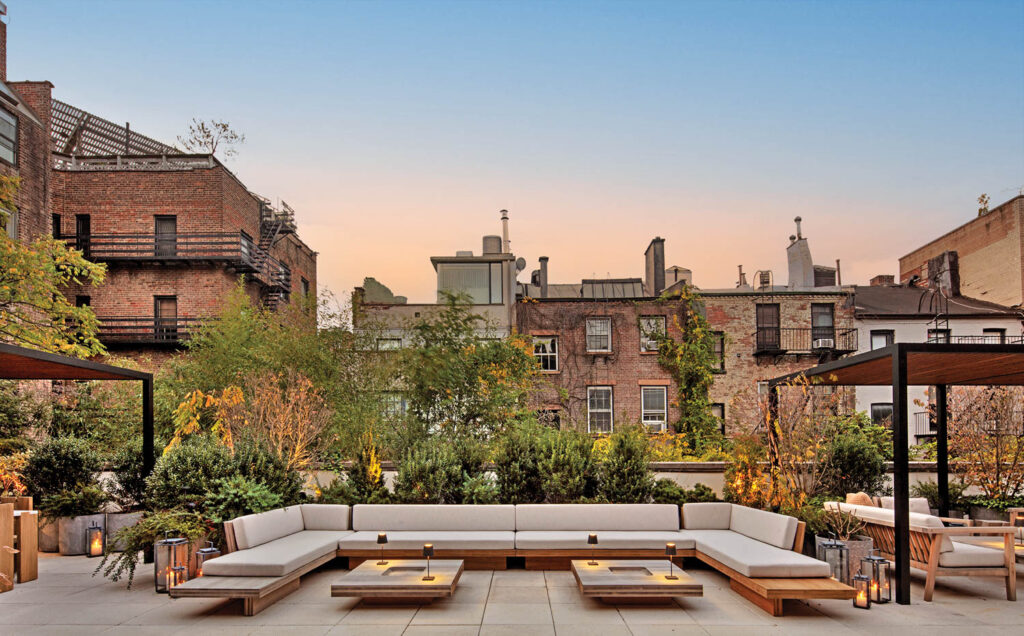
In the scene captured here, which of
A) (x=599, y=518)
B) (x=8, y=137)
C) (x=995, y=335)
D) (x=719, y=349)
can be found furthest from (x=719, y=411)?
(x=8, y=137)

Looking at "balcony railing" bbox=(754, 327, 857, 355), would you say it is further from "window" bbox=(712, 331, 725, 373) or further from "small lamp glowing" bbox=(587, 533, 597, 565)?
"small lamp glowing" bbox=(587, 533, 597, 565)

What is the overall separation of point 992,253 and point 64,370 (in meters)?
26.8

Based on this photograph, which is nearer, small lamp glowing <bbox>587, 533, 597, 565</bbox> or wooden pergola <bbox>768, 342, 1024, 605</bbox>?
wooden pergola <bbox>768, 342, 1024, 605</bbox>

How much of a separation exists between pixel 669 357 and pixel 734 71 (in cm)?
1085

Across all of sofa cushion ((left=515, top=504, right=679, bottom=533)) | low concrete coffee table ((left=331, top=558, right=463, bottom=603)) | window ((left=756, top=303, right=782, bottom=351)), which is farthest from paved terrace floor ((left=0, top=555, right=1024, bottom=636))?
window ((left=756, top=303, right=782, bottom=351))

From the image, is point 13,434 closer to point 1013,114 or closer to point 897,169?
point 897,169

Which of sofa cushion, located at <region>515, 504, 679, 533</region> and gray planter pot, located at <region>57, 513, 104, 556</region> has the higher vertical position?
sofa cushion, located at <region>515, 504, 679, 533</region>

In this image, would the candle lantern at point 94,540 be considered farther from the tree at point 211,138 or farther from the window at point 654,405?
the window at point 654,405

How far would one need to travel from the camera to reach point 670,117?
13.5m

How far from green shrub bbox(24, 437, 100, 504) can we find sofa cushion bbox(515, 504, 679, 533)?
621 cm

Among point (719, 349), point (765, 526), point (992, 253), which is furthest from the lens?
point (992, 253)

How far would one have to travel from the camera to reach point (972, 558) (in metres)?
6.48

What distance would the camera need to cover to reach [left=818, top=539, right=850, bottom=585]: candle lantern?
6.57 m

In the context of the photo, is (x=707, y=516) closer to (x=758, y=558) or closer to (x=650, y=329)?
(x=758, y=558)
